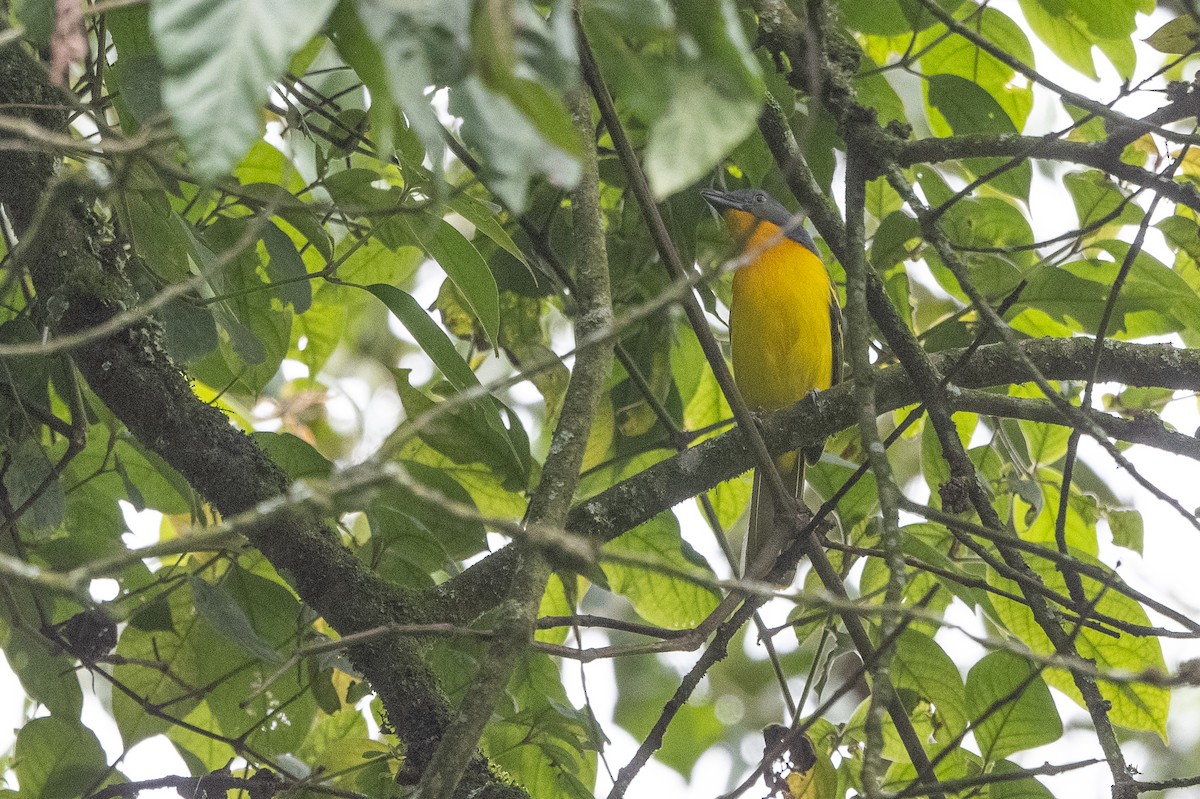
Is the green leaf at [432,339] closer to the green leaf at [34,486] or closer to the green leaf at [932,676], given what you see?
the green leaf at [34,486]

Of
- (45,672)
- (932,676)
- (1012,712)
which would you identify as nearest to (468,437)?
(45,672)

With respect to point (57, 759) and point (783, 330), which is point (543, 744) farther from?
point (783, 330)

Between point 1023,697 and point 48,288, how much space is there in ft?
7.28

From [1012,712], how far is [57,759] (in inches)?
85.0

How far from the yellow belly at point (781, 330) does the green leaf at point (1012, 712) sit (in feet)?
9.48

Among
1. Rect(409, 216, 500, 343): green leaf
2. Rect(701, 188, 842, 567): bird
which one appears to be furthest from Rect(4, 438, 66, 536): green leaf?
Rect(701, 188, 842, 567): bird

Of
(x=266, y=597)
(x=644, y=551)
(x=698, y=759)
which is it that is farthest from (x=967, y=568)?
(x=698, y=759)

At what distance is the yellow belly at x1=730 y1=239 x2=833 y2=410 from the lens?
17.4 feet

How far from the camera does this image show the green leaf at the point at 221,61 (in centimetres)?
87

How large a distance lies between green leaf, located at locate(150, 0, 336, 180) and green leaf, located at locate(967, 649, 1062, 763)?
2053 millimetres

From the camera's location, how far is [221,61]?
2.93ft

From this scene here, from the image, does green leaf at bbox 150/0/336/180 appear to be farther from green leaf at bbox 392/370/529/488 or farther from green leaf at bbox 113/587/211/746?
green leaf at bbox 113/587/211/746

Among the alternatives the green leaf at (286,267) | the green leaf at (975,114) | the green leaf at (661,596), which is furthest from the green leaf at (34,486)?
the green leaf at (975,114)

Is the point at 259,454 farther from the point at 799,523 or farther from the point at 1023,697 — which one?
the point at 1023,697
